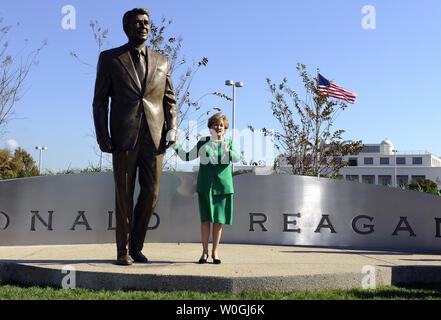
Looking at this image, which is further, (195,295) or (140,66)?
(140,66)

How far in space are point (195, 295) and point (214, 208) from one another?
1.23 meters

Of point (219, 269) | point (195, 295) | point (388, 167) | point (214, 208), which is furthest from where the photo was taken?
point (388, 167)

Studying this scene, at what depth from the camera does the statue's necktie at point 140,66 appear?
4.82m

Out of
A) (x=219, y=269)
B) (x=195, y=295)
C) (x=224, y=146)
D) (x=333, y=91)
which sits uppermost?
(x=333, y=91)

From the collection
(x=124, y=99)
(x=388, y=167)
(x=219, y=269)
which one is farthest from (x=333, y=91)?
(x=388, y=167)

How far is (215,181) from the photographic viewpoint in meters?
5.04

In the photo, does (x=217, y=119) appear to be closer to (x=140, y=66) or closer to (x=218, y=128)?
(x=218, y=128)

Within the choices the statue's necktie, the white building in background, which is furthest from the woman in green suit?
the white building in background

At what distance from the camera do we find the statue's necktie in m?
4.82

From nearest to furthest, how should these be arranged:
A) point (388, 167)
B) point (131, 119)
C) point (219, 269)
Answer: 1. point (219, 269)
2. point (131, 119)
3. point (388, 167)

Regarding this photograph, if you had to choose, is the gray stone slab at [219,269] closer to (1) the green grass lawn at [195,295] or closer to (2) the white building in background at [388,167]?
(1) the green grass lawn at [195,295]

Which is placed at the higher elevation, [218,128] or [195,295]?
[218,128]

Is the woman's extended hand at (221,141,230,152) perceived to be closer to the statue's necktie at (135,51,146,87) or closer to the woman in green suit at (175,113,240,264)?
the woman in green suit at (175,113,240,264)
